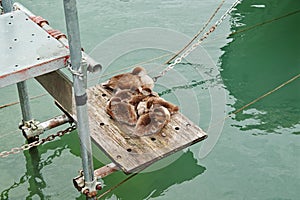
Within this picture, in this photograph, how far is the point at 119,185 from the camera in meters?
4.34

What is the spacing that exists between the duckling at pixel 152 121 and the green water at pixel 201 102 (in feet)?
2.89

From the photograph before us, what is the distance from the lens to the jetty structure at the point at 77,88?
9.87 feet

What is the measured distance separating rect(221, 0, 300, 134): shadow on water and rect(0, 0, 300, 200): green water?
0.5 inches

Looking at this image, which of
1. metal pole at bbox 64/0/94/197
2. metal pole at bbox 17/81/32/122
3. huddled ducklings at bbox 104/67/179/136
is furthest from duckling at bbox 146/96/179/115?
metal pole at bbox 17/81/32/122

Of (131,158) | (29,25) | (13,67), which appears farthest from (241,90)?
(13,67)

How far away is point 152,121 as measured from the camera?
371 centimetres

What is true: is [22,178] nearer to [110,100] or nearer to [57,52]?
[110,100]

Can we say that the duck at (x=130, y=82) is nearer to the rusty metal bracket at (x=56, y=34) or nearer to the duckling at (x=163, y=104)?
the duckling at (x=163, y=104)

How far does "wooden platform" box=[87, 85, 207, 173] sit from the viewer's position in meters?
3.46

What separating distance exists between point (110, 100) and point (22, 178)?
51.2 inches

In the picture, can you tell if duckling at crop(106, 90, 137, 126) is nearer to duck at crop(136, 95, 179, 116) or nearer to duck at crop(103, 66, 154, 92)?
duck at crop(136, 95, 179, 116)

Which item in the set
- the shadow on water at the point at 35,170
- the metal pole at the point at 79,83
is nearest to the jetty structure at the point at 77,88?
the metal pole at the point at 79,83

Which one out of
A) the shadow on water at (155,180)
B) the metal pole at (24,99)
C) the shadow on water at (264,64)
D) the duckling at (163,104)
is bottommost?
the shadow on water at (155,180)

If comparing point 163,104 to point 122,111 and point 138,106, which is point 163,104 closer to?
point 138,106
